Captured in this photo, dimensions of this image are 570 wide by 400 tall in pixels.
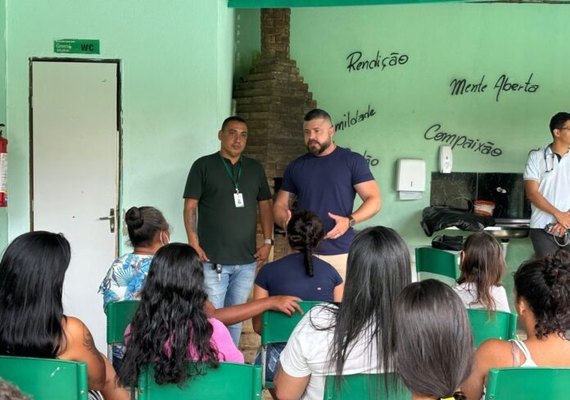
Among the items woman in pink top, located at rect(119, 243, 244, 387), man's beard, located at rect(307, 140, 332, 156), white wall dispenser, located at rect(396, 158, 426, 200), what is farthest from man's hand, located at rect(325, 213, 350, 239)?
white wall dispenser, located at rect(396, 158, 426, 200)

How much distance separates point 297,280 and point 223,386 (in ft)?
3.02

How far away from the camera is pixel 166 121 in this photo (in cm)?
435

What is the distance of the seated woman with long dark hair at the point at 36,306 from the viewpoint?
2.06 m

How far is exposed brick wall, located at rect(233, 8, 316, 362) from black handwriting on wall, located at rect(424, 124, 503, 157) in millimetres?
1198

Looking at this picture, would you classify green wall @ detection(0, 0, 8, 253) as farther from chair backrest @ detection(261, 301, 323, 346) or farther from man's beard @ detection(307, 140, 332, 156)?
chair backrest @ detection(261, 301, 323, 346)

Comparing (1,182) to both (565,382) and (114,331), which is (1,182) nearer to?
(114,331)

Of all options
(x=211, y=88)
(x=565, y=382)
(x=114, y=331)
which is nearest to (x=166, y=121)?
(x=211, y=88)

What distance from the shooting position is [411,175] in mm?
6211

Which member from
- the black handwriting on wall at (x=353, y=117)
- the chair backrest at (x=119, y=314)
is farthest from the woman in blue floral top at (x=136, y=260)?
the black handwriting on wall at (x=353, y=117)

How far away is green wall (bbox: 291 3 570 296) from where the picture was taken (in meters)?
6.27

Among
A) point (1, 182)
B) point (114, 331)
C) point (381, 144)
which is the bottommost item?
point (114, 331)

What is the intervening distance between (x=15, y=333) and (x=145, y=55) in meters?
2.65

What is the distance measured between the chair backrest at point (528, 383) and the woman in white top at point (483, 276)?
3.65 ft

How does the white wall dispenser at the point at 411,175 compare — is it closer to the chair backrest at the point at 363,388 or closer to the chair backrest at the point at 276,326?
the chair backrest at the point at 276,326
